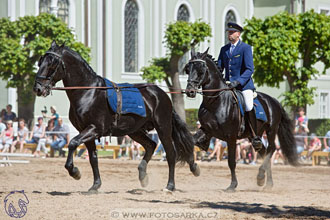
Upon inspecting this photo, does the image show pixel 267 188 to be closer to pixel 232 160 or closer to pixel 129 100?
pixel 232 160

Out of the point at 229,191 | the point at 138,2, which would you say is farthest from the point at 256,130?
the point at 138,2

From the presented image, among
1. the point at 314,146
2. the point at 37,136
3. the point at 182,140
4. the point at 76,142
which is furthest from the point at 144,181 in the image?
the point at 37,136

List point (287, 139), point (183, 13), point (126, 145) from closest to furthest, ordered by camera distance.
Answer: point (287, 139) < point (126, 145) < point (183, 13)

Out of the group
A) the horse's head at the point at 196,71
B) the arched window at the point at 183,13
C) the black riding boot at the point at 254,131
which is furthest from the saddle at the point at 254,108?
the arched window at the point at 183,13

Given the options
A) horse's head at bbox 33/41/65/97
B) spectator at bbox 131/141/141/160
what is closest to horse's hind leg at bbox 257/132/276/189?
horse's head at bbox 33/41/65/97

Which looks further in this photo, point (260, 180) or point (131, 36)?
point (131, 36)

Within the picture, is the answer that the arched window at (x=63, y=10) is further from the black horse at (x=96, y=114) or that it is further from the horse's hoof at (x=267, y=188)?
the horse's hoof at (x=267, y=188)

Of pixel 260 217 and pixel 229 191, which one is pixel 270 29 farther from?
pixel 260 217

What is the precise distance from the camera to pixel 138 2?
115ft

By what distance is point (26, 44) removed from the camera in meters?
26.9

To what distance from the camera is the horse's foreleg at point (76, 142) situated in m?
10.6

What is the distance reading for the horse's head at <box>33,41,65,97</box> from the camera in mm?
10633

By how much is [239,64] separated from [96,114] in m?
2.73

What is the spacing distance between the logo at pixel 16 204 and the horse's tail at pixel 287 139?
6018 millimetres
